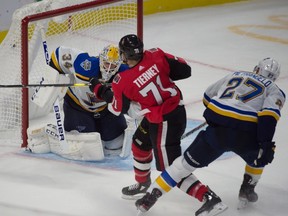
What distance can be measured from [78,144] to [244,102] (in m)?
1.19

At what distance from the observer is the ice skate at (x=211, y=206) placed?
3248 millimetres

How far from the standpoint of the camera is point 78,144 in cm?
404

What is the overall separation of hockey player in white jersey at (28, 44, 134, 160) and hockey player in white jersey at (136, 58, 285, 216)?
791mm

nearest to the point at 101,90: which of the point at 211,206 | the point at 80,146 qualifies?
the point at 80,146

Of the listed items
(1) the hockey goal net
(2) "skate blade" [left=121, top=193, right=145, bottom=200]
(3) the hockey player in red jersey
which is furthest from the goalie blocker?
(3) the hockey player in red jersey

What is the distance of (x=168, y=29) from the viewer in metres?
7.25

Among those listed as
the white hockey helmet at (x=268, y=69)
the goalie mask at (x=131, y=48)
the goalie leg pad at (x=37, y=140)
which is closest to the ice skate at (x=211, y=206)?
the white hockey helmet at (x=268, y=69)

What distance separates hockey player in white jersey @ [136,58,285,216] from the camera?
3166 millimetres

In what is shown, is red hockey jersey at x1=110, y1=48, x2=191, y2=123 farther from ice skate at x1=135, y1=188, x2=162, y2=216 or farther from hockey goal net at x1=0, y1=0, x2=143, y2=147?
hockey goal net at x1=0, y1=0, x2=143, y2=147

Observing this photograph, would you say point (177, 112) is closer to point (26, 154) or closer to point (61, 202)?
point (61, 202)

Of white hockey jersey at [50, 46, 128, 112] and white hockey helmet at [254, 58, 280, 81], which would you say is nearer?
white hockey helmet at [254, 58, 280, 81]

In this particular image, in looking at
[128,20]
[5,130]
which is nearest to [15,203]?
[5,130]

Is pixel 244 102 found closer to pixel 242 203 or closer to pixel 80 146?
pixel 242 203

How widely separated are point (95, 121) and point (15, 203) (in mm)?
793
